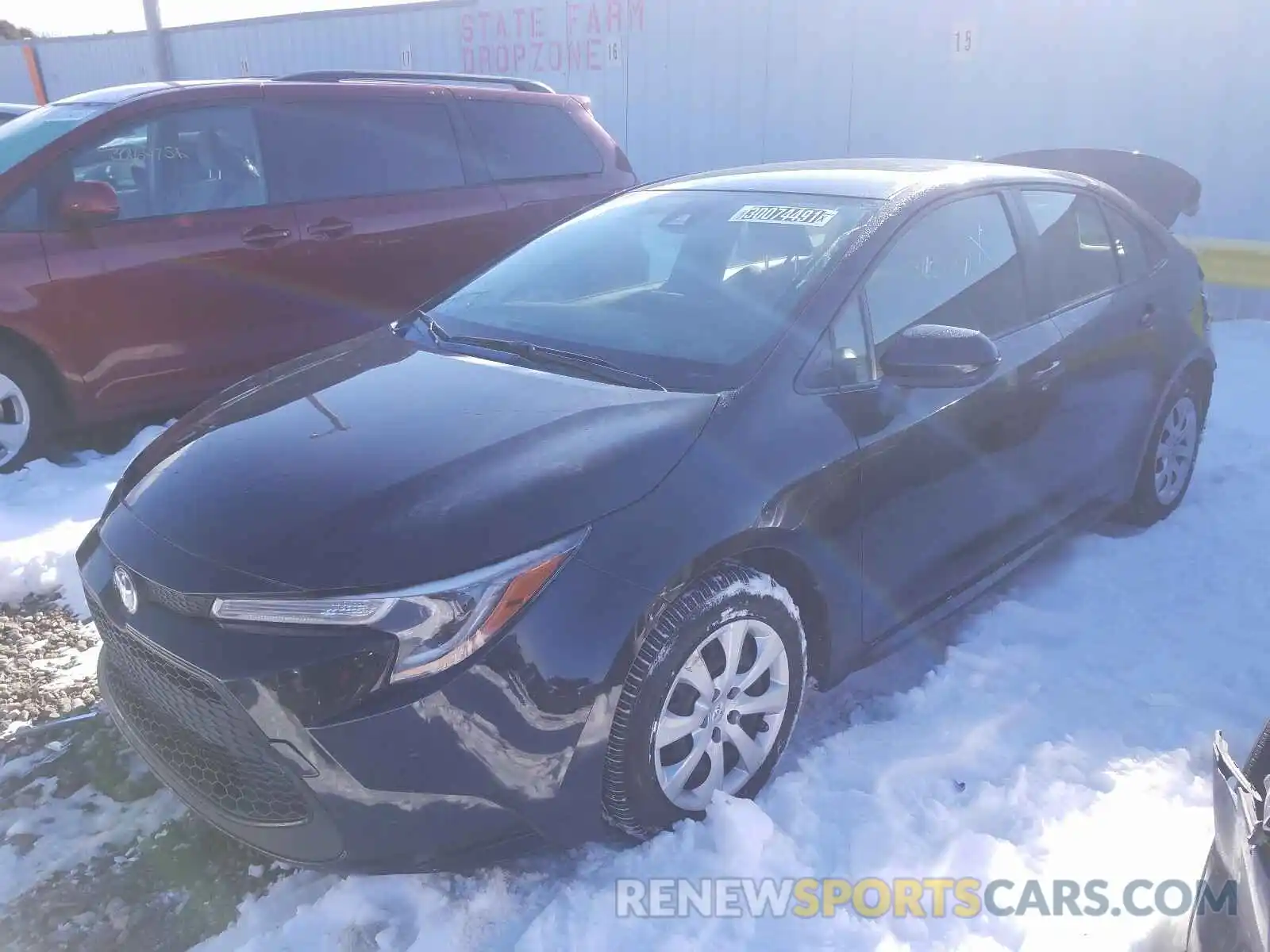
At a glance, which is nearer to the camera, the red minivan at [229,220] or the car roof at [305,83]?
the red minivan at [229,220]

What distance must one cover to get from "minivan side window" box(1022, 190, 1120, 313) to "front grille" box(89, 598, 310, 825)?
9.28ft

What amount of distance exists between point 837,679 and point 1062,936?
824 mm

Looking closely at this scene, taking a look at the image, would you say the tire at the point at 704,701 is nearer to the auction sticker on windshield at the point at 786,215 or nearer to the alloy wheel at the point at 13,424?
the auction sticker on windshield at the point at 786,215

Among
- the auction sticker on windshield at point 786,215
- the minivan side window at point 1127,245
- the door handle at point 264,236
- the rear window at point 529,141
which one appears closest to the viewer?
the auction sticker on windshield at point 786,215

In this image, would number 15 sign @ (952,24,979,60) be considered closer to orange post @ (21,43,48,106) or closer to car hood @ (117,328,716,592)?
car hood @ (117,328,716,592)

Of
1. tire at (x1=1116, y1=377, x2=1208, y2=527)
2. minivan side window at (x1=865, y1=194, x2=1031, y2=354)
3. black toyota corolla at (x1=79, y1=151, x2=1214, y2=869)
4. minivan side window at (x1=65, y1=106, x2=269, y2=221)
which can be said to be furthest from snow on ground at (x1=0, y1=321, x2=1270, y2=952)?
minivan side window at (x1=65, y1=106, x2=269, y2=221)

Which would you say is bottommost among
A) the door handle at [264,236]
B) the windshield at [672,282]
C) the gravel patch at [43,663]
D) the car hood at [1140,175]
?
the gravel patch at [43,663]

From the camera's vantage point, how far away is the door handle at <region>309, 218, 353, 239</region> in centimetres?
546

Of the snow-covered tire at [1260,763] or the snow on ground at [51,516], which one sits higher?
the snow-covered tire at [1260,763]

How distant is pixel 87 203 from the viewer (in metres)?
4.68

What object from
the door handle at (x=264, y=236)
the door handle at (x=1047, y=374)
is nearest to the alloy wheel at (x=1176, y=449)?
the door handle at (x=1047, y=374)

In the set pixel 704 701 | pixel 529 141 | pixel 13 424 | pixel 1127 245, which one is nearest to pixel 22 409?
pixel 13 424

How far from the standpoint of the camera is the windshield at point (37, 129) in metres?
4.86

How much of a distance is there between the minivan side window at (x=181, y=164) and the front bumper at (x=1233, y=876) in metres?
5.05
